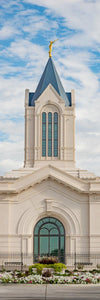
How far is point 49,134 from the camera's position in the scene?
159 feet

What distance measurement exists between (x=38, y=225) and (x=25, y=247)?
7.12ft

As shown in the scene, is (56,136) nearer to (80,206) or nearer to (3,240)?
(80,206)

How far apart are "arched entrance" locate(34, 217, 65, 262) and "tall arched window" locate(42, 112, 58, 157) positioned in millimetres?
8432

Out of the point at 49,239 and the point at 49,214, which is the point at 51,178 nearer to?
the point at 49,214

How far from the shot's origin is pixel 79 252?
40906 millimetres

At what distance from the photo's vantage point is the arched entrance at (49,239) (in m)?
41.5

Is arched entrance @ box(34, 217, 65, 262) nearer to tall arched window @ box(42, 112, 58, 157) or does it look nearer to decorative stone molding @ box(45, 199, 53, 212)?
decorative stone molding @ box(45, 199, 53, 212)

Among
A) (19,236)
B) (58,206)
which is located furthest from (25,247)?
(58,206)

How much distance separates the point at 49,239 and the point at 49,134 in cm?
1122

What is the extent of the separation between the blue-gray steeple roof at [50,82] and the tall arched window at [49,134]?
2.21m

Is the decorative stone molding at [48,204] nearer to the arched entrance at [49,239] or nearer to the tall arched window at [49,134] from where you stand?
the arched entrance at [49,239]

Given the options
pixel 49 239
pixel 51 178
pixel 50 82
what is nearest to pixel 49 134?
pixel 50 82

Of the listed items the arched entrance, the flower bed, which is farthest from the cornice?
the flower bed

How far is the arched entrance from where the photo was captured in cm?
4150
